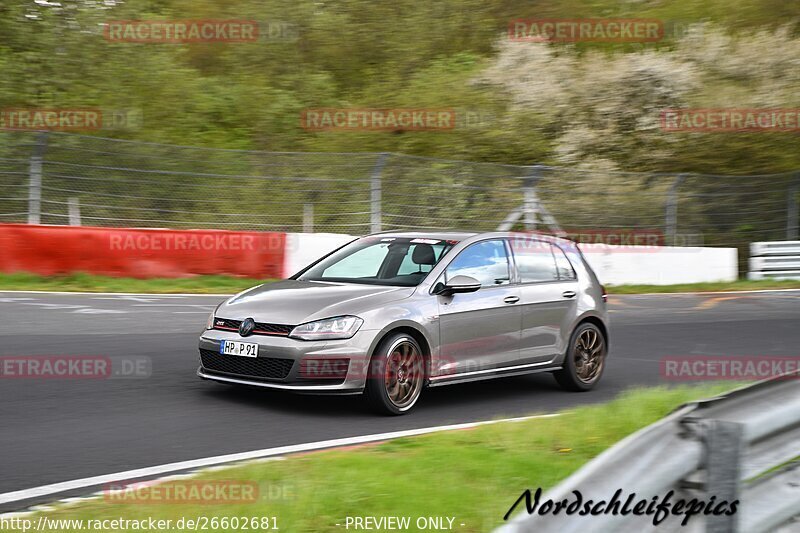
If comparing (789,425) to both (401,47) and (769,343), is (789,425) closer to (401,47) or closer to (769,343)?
(769,343)

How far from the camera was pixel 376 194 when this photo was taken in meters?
19.6

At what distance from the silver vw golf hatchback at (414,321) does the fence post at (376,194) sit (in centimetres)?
908

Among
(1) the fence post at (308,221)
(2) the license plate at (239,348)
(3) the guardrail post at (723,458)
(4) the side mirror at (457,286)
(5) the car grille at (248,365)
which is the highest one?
(1) the fence post at (308,221)

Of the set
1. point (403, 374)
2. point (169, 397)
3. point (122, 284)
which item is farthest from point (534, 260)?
point (122, 284)

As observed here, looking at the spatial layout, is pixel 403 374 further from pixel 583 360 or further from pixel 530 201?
pixel 530 201

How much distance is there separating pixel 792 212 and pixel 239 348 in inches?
755

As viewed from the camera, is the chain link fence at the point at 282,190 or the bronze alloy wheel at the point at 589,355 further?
the chain link fence at the point at 282,190

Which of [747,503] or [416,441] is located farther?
[416,441]

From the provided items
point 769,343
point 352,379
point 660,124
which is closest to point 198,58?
point 660,124

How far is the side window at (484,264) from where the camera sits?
9398 mm

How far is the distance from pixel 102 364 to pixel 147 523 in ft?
18.1

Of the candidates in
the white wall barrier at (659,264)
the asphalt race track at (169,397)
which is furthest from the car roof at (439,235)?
the white wall barrier at (659,264)

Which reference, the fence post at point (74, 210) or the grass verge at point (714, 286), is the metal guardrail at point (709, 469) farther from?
the grass verge at point (714, 286)

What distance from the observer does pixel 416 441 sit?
7.23 meters
